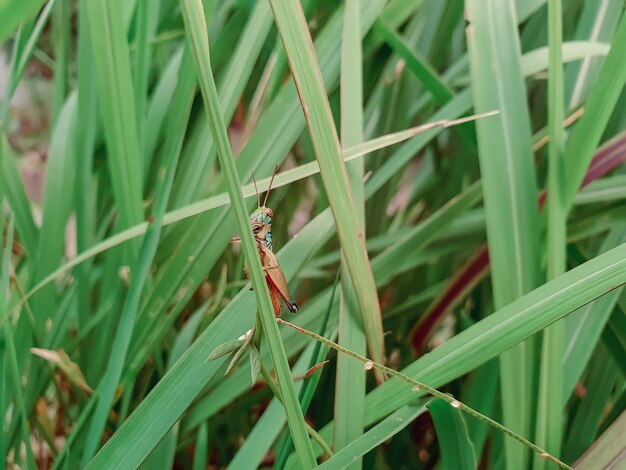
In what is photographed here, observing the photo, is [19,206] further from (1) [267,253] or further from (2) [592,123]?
(2) [592,123]

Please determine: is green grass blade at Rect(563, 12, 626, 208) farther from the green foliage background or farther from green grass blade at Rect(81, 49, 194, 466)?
green grass blade at Rect(81, 49, 194, 466)

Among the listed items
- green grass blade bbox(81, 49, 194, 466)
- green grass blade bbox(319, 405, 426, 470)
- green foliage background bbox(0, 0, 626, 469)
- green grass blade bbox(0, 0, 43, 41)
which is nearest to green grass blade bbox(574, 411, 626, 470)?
green foliage background bbox(0, 0, 626, 469)

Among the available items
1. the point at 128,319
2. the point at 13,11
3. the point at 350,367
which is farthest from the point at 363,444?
the point at 13,11

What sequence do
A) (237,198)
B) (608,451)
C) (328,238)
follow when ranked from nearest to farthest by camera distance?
(237,198)
(608,451)
(328,238)

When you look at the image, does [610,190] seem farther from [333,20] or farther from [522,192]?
[333,20]

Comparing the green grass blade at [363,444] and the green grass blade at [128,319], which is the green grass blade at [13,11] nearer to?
the green grass blade at [128,319]
